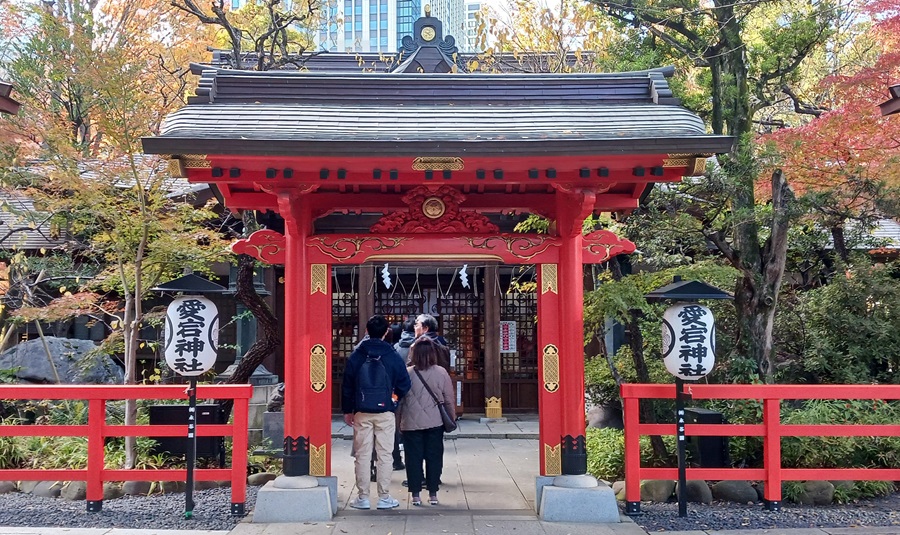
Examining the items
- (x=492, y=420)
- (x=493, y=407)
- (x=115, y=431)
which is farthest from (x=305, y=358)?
(x=493, y=407)

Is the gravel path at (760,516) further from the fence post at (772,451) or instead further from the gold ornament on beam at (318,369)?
the gold ornament on beam at (318,369)

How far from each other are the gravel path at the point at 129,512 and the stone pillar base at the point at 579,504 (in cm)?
300

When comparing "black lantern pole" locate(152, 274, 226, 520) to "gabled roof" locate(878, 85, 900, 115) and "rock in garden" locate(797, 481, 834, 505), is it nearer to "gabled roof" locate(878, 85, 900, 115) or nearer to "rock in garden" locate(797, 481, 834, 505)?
"rock in garden" locate(797, 481, 834, 505)

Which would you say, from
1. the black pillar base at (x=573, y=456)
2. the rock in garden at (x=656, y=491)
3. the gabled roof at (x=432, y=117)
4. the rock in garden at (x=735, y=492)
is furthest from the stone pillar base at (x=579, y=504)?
the gabled roof at (x=432, y=117)

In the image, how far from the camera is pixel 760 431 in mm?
6789

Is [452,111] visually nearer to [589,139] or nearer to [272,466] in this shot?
[589,139]

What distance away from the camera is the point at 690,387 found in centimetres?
661

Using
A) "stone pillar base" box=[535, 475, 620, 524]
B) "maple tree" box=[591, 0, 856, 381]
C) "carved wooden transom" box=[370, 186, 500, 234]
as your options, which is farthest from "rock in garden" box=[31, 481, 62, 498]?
"maple tree" box=[591, 0, 856, 381]

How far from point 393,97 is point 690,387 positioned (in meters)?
4.32

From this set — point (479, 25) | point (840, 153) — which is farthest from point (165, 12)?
point (840, 153)

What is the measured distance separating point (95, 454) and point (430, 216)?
4083 mm

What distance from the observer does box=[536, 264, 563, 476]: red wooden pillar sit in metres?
6.76

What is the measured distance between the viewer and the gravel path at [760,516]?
6.39 m

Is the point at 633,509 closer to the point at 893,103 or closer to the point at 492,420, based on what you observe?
the point at 893,103
